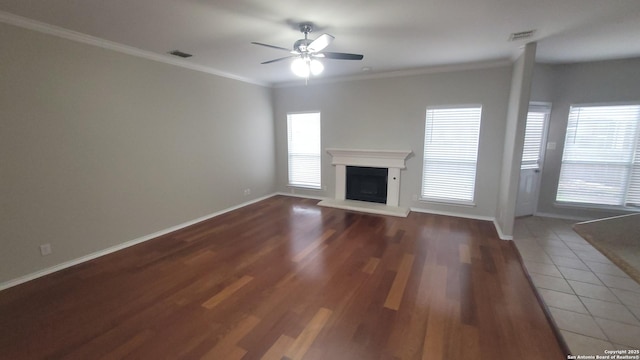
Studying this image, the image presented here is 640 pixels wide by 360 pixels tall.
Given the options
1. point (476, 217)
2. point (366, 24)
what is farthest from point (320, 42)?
point (476, 217)

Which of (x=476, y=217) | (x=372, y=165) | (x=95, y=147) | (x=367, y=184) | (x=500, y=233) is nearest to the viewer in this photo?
(x=95, y=147)

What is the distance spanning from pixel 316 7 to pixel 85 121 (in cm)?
299

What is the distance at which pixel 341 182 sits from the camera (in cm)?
563

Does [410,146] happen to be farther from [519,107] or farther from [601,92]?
[601,92]

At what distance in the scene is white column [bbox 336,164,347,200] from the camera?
220 inches

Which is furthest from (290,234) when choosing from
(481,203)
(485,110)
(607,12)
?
(607,12)

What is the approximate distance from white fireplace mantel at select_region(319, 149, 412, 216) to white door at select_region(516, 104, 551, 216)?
1.91 m

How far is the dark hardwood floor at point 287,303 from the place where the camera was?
187cm

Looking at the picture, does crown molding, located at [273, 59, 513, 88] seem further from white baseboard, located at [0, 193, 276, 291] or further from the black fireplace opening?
white baseboard, located at [0, 193, 276, 291]

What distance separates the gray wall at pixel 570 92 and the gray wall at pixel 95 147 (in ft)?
18.5

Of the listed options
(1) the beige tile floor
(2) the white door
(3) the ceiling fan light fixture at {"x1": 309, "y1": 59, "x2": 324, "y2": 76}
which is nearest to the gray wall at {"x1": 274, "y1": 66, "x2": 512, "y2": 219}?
(2) the white door

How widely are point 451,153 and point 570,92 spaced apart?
201 cm

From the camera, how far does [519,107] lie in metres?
3.38

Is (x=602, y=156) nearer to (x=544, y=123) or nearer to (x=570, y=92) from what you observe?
(x=544, y=123)
